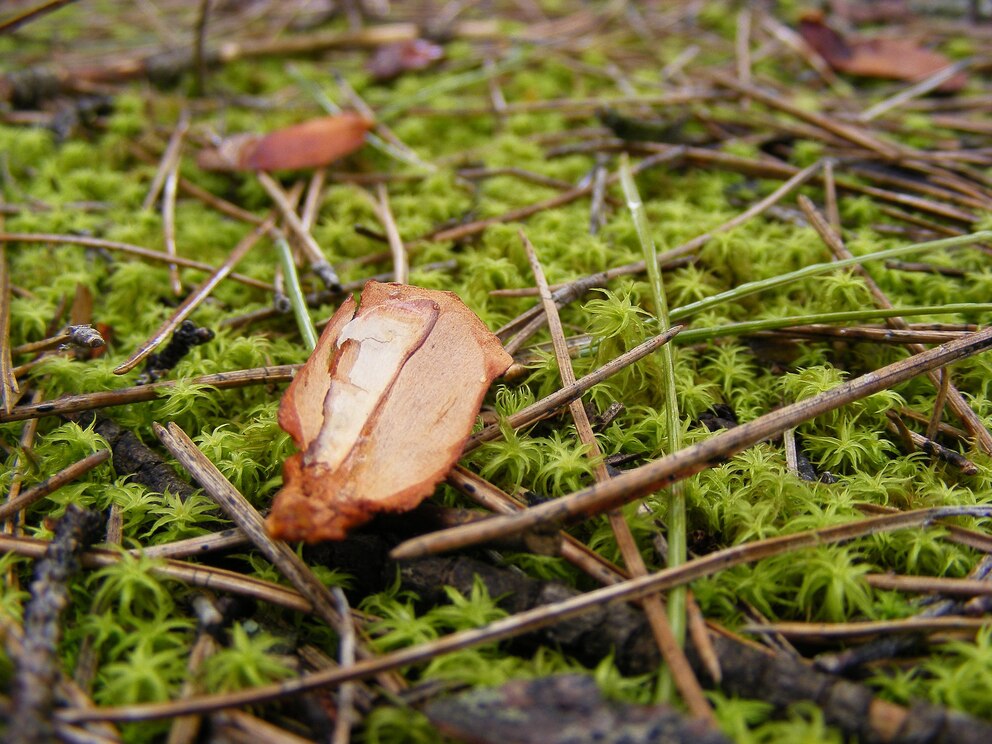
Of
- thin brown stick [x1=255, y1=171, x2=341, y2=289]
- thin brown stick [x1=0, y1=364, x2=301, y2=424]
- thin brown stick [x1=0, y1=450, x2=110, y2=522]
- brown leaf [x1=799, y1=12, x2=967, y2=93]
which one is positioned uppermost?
brown leaf [x1=799, y1=12, x2=967, y2=93]

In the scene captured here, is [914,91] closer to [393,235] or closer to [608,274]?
[608,274]

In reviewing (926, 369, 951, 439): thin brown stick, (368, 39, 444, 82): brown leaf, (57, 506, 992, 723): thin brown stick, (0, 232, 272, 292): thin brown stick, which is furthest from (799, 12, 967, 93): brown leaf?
(0, 232, 272, 292): thin brown stick

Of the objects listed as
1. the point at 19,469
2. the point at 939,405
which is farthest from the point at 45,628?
the point at 939,405

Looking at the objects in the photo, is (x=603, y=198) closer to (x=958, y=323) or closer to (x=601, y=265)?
(x=601, y=265)

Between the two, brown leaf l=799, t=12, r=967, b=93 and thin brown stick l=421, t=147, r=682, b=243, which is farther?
brown leaf l=799, t=12, r=967, b=93

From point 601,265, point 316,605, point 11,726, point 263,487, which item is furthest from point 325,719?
point 601,265

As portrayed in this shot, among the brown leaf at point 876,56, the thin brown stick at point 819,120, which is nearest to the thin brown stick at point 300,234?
the thin brown stick at point 819,120

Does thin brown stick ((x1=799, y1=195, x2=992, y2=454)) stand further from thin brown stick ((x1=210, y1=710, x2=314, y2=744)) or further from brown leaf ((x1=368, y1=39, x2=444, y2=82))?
brown leaf ((x1=368, y1=39, x2=444, y2=82))
